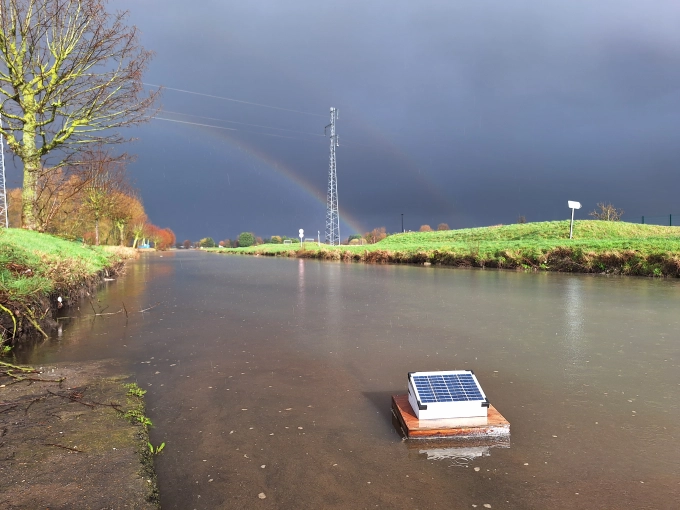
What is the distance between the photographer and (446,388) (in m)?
2.92

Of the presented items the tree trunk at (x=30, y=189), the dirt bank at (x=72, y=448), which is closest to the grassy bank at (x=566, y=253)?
the dirt bank at (x=72, y=448)

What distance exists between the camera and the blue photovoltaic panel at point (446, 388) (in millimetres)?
2832

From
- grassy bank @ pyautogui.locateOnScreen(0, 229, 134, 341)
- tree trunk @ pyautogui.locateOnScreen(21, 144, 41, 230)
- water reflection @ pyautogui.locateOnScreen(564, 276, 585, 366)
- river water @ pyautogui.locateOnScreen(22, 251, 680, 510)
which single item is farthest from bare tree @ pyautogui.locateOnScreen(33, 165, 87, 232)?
water reflection @ pyautogui.locateOnScreen(564, 276, 585, 366)

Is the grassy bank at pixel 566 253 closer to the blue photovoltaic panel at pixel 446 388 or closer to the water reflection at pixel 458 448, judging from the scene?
the blue photovoltaic panel at pixel 446 388

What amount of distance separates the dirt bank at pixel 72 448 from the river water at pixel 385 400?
180 mm

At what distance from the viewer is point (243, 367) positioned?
4.28 m

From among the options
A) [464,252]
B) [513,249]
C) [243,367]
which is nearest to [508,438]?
[243,367]

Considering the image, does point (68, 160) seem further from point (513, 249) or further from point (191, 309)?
point (513, 249)

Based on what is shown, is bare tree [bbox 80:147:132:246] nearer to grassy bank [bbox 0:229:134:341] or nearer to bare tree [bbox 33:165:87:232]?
bare tree [bbox 33:165:87:232]

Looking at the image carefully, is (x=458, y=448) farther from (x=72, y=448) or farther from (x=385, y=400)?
(x=72, y=448)

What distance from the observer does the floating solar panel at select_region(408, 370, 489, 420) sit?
279 cm

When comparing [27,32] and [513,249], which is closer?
[27,32]

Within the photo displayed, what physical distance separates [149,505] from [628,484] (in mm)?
2358

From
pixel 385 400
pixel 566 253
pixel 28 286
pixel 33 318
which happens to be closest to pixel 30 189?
pixel 28 286
